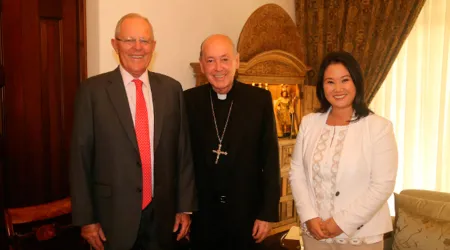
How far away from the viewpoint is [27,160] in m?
2.68

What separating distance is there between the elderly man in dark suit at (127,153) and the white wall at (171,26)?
93 cm

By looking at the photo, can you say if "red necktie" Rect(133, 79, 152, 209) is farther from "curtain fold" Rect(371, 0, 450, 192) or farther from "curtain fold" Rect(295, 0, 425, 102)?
"curtain fold" Rect(371, 0, 450, 192)

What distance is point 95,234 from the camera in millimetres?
1913

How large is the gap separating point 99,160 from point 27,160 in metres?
1.03

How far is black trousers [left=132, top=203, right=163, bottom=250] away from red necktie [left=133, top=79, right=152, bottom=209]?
0.04 metres

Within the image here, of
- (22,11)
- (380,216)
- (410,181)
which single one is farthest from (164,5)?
(410,181)

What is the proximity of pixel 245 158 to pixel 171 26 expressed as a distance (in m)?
1.53

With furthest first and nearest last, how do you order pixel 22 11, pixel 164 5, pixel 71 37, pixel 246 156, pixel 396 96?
pixel 396 96 → pixel 164 5 → pixel 71 37 → pixel 22 11 → pixel 246 156

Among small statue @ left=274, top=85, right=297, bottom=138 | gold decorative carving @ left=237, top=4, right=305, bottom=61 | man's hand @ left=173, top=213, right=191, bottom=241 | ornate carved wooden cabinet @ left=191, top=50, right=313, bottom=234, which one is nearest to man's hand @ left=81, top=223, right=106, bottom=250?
man's hand @ left=173, top=213, right=191, bottom=241

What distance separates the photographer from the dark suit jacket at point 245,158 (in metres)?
2.17

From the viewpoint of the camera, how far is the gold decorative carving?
3.45 metres

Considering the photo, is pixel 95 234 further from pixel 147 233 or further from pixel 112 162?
pixel 112 162

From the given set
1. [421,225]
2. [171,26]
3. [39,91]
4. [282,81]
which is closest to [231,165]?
[421,225]

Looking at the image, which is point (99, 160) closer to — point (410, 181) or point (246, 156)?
point (246, 156)
